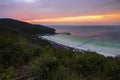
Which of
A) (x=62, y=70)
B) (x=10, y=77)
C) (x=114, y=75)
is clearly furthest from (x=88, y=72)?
(x=10, y=77)

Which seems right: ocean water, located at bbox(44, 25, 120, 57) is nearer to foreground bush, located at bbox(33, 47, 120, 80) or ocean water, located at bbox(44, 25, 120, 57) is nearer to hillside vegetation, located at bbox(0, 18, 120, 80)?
foreground bush, located at bbox(33, 47, 120, 80)

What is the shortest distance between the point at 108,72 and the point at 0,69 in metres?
4.02

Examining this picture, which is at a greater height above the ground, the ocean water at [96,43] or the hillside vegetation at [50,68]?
the hillside vegetation at [50,68]

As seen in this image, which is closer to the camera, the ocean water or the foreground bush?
the foreground bush

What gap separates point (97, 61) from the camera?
325 inches

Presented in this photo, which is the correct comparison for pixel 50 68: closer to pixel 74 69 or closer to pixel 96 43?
pixel 74 69

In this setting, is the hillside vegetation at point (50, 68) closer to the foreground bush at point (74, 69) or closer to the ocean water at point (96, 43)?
the foreground bush at point (74, 69)

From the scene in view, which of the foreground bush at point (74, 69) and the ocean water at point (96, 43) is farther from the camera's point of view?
the ocean water at point (96, 43)

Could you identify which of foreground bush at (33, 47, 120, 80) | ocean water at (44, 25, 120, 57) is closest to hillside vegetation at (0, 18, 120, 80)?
foreground bush at (33, 47, 120, 80)

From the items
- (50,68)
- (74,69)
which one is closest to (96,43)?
(74,69)

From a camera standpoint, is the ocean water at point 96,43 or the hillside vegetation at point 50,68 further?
the ocean water at point 96,43

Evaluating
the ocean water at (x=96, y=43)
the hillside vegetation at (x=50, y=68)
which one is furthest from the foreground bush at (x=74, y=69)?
the ocean water at (x=96, y=43)

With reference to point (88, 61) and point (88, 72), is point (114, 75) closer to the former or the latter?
point (88, 72)

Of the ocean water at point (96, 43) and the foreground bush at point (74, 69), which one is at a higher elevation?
the foreground bush at point (74, 69)
